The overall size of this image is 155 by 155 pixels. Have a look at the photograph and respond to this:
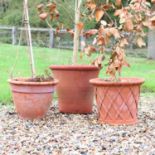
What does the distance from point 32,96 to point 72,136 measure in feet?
2.45

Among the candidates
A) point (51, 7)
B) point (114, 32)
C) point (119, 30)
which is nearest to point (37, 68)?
point (51, 7)

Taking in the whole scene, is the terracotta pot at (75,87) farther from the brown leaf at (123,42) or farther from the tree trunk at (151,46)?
the tree trunk at (151,46)

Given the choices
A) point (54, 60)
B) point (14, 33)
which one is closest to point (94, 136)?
point (54, 60)

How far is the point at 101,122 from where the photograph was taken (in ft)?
15.9

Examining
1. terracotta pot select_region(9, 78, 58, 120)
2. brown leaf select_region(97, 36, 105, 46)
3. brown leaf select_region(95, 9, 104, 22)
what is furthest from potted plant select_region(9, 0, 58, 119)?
brown leaf select_region(95, 9, 104, 22)

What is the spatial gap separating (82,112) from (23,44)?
478 inches

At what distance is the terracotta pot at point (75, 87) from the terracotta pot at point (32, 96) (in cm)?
29

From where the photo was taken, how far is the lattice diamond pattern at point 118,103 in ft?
15.4

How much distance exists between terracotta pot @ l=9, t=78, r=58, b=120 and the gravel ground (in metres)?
0.10

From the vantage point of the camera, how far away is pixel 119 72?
4.76 metres

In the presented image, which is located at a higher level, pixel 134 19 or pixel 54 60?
pixel 134 19

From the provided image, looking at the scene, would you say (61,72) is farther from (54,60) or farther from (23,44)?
(23,44)

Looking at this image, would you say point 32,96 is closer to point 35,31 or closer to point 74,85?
point 74,85

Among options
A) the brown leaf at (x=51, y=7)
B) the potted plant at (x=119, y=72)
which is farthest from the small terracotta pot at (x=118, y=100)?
the brown leaf at (x=51, y=7)
